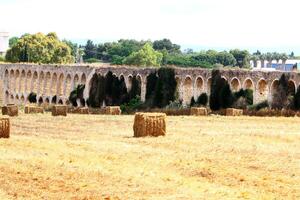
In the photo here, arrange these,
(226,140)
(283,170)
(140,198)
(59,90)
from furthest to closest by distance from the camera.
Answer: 1. (59,90)
2. (226,140)
3. (283,170)
4. (140,198)

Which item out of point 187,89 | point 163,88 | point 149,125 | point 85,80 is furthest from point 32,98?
point 149,125

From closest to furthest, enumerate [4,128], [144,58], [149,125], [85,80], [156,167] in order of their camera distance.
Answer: [156,167] < [4,128] < [149,125] < [85,80] < [144,58]

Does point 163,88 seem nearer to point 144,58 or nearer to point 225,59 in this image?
point 144,58

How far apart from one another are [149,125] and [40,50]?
332 ft

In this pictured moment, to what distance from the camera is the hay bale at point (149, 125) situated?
30375mm

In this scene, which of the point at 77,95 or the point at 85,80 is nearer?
the point at 85,80

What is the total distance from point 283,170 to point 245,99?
2003 inches

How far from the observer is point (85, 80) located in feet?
324

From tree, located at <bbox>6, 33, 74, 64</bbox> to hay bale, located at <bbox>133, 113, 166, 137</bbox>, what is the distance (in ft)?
326

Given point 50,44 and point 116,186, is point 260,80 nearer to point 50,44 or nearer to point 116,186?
point 116,186

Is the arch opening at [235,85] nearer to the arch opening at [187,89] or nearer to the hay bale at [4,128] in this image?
the arch opening at [187,89]

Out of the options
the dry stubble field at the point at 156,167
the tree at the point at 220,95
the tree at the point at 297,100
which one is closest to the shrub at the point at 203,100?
the tree at the point at 220,95

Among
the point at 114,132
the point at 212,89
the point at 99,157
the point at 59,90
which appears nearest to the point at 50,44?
the point at 59,90

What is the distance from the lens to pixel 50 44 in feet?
425
